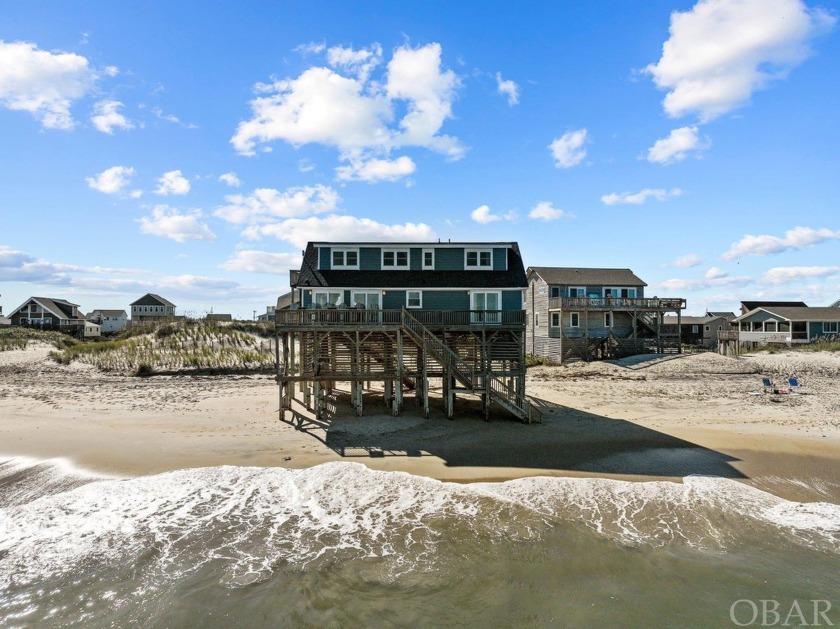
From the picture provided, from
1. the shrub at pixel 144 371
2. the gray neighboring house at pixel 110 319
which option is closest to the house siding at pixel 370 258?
the shrub at pixel 144 371

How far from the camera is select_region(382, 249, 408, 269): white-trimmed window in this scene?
2459 centimetres

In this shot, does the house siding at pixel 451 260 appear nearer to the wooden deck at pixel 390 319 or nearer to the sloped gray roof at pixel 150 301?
the wooden deck at pixel 390 319

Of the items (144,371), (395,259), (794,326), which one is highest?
(395,259)

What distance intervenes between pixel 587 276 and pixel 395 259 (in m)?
28.0

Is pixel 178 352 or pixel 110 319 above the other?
pixel 110 319

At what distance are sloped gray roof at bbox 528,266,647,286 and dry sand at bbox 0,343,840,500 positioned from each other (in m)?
15.4

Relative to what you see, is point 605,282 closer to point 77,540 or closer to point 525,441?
point 525,441

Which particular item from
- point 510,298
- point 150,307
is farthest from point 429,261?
point 150,307

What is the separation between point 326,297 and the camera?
23.2 metres

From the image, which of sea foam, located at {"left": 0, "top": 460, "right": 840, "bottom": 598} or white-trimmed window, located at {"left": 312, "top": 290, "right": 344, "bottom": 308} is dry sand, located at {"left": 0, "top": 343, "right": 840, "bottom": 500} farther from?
white-trimmed window, located at {"left": 312, "top": 290, "right": 344, "bottom": 308}

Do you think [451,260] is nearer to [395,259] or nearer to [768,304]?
[395,259]

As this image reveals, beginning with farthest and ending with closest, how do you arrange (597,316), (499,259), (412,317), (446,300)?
(597,316) → (499,259) → (446,300) → (412,317)

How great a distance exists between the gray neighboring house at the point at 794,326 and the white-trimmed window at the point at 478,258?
Answer: 40.5 meters

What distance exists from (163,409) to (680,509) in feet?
77.8
